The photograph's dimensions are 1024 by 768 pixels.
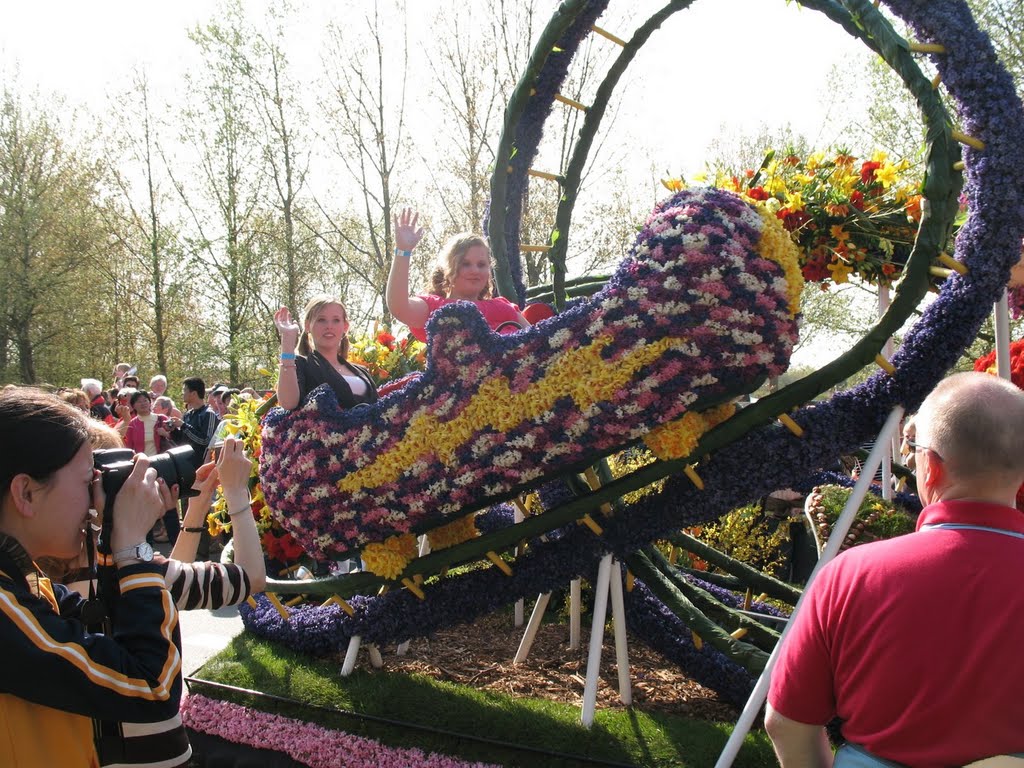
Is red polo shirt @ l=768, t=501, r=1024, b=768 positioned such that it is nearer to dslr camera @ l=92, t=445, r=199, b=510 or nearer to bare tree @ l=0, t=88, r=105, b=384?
dslr camera @ l=92, t=445, r=199, b=510

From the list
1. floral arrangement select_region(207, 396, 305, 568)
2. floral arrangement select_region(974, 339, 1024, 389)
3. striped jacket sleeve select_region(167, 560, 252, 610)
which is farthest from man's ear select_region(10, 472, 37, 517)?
floral arrangement select_region(974, 339, 1024, 389)

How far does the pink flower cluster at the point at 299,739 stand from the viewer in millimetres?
3969

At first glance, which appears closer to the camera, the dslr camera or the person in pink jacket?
the dslr camera

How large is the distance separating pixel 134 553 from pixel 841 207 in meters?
4.15

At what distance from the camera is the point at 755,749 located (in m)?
3.62

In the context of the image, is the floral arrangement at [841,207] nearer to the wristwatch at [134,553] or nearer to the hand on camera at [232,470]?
the hand on camera at [232,470]

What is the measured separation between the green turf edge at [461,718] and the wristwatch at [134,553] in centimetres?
259

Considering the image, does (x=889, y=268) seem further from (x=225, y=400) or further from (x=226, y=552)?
(x=225, y=400)

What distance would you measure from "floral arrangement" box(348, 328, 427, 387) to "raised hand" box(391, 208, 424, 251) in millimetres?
2089

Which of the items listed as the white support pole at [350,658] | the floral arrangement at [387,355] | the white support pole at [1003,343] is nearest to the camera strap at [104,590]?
the white support pole at [350,658]

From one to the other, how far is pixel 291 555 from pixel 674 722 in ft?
8.80

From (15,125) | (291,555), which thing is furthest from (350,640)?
(15,125)

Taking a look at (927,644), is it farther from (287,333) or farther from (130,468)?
(287,333)

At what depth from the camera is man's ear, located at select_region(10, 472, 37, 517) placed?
66.4 inches
